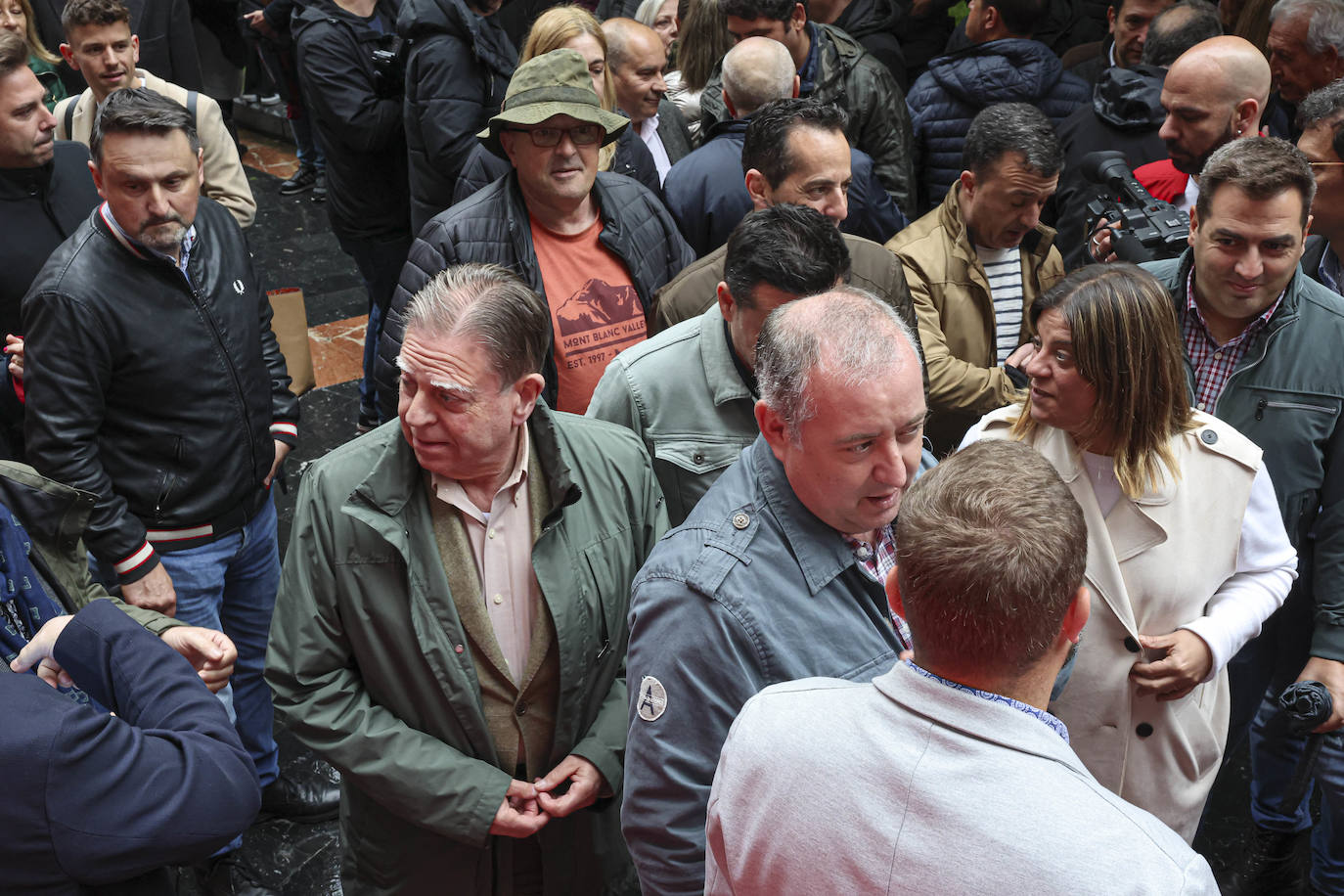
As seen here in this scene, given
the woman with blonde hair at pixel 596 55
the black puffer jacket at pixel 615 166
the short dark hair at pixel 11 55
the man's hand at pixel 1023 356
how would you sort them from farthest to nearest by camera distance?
the woman with blonde hair at pixel 596 55, the black puffer jacket at pixel 615 166, the short dark hair at pixel 11 55, the man's hand at pixel 1023 356

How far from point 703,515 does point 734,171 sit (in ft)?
7.65

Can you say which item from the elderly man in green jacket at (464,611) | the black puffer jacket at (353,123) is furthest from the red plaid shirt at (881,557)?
the black puffer jacket at (353,123)

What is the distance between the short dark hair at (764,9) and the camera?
496 cm

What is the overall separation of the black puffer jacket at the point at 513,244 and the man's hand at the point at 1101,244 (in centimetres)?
130

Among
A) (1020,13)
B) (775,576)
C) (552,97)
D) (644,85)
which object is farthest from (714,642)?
(1020,13)

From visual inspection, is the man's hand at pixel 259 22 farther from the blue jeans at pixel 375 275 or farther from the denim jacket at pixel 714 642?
the denim jacket at pixel 714 642

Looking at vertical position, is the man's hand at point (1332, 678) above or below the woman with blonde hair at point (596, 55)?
below

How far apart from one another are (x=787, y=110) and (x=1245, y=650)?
208cm

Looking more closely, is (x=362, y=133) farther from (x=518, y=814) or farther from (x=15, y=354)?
(x=518, y=814)

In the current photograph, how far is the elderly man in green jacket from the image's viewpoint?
2.36 metres

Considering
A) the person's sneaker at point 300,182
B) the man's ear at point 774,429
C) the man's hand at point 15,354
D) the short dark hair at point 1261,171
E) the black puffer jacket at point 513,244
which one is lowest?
the person's sneaker at point 300,182

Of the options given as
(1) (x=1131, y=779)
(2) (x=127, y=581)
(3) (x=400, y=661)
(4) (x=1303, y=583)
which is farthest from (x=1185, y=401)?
(2) (x=127, y=581)

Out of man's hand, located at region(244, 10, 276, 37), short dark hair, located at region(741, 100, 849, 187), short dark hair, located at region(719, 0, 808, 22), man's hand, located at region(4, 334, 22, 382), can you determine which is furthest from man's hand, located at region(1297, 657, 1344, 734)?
man's hand, located at region(244, 10, 276, 37)

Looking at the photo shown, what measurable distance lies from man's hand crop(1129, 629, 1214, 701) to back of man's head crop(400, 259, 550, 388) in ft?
4.71
